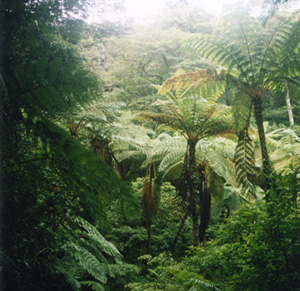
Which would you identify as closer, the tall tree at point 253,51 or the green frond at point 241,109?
the tall tree at point 253,51

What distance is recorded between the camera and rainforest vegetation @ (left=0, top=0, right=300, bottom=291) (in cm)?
102

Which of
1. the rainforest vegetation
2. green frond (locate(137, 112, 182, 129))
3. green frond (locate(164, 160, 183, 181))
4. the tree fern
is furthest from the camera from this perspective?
green frond (locate(164, 160, 183, 181))

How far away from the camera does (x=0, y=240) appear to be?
1.00 meters

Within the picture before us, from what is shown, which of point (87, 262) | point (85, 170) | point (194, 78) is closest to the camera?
point (85, 170)

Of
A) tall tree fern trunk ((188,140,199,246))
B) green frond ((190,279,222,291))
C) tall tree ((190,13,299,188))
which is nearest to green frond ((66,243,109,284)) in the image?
green frond ((190,279,222,291))

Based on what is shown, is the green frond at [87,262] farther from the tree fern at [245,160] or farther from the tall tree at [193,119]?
the tree fern at [245,160]

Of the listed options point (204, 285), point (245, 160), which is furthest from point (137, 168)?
point (204, 285)

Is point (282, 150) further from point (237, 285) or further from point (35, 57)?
point (35, 57)

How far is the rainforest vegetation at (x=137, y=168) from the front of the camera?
3.34 feet

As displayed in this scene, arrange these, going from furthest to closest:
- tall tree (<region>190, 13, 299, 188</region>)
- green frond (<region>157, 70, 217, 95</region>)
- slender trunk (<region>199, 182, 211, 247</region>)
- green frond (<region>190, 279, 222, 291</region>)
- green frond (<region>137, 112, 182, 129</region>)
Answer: green frond (<region>137, 112, 182, 129</region>) → slender trunk (<region>199, 182, 211, 247</region>) → green frond (<region>157, 70, 217, 95</region>) → tall tree (<region>190, 13, 299, 188</region>) → green frond (<region>190, 279, 222, 291</region>)

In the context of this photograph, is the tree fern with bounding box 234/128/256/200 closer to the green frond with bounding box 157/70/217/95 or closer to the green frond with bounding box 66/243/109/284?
the green frond with bounding box 157/70/217/95

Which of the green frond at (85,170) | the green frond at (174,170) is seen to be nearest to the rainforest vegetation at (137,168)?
the green frond at (85,170)

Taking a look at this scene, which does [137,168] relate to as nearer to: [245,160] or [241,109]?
[241,109]

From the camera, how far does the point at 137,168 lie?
8.04 m
